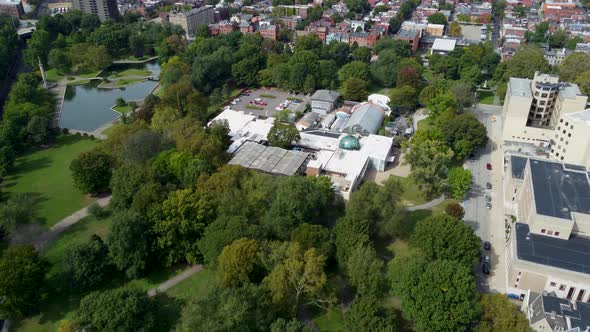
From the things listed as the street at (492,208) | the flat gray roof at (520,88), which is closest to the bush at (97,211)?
the street at (492,208)

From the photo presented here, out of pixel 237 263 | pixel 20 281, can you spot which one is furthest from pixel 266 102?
pixel 20 281

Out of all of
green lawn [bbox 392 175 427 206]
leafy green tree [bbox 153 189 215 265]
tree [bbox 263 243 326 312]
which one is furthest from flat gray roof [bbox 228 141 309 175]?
tree [bbox 263 243 326 312]

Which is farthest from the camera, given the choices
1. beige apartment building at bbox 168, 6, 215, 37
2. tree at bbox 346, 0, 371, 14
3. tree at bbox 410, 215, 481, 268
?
tree at bbox 346, 0, 371, 14

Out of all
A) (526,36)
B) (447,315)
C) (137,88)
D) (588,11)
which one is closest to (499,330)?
(447,315)

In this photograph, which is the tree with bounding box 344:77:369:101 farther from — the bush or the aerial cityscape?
the bush

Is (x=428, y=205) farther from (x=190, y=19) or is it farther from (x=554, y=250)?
(x=190, y=19)
